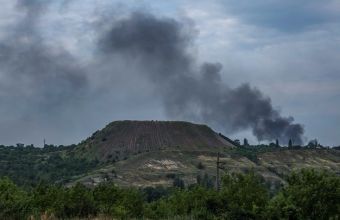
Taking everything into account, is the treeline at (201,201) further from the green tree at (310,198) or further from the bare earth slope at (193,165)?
the bare earth slope at (193,165)

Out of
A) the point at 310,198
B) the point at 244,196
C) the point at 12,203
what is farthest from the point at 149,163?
the point at 310,198

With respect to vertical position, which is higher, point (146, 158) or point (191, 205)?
point (146, 158)

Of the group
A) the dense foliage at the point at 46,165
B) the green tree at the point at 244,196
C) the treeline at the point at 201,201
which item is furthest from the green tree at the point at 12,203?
the dense foliage at the point at 46,165

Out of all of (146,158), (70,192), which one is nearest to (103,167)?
(146,158)

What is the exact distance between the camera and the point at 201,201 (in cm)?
3816

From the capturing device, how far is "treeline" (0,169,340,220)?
2894 cm

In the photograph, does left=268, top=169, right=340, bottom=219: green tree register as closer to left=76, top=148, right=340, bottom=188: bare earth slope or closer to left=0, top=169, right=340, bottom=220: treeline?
left=0, top=169, right=340, bottom=220: treeline

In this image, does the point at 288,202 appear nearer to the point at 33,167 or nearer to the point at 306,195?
the point at 306,195

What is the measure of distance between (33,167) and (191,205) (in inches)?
4856

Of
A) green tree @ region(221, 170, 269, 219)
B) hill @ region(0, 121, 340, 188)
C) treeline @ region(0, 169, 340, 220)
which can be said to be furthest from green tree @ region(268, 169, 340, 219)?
hill @ region(0, 121, 340, 188)

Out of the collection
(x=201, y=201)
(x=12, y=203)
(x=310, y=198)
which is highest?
(x=310, y=198)

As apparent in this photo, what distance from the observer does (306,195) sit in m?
29.0

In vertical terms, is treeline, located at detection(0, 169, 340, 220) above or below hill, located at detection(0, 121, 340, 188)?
below

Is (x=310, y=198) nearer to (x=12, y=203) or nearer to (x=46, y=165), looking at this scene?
(x=12, y=203)
